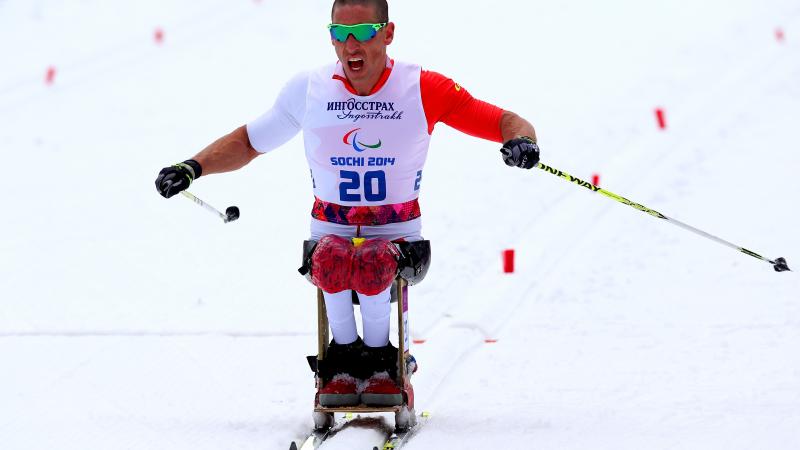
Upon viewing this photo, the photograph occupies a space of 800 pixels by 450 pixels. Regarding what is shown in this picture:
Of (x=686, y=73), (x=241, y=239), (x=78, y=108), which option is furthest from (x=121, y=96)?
(x=686, y=73)

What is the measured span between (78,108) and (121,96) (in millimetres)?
509

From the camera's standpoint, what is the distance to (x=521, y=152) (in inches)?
190

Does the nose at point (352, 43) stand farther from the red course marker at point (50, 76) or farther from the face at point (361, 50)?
the red course marker at point (50, 76)

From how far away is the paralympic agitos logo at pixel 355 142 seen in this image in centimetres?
506

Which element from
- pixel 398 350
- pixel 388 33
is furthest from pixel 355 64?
pixel 398 350

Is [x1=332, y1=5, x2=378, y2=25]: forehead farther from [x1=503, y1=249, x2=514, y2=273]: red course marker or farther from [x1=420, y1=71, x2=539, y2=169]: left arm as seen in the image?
[x1=503, y1=249, x2=514, y2=273]: red course marker

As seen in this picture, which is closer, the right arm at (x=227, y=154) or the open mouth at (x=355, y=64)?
the open mouth at (x=355, y=64)

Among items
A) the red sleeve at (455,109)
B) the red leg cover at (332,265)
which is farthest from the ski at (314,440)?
the red sleeve at (455,109)

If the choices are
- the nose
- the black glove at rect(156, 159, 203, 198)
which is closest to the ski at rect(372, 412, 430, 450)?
the black glove at rect(156, 159, 203, 198)

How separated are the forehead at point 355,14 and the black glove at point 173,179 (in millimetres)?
937

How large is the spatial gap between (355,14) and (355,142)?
550 millimetres

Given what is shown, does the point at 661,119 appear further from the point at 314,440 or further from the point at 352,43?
the point at 314,440

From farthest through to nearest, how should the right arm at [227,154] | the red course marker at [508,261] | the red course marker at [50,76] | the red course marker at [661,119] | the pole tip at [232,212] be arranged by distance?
the red course marker at [50,76]
the red course marker at [661,119]
the red course marker at [508,261]
the pole tip at [232,212]
the right arm at [227,154]

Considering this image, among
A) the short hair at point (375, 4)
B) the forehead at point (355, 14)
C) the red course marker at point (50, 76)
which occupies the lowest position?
the forehead at point (355, 14)
